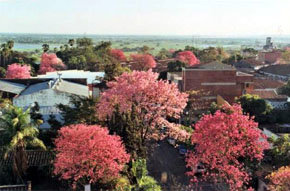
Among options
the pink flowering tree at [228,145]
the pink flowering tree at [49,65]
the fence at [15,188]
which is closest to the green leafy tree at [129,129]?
the pink flowering tree at [228,145]

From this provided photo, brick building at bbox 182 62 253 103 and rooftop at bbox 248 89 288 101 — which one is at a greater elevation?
brick building at bbox 182 62 253 103

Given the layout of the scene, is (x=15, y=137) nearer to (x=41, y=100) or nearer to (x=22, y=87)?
(x=41, y=100)

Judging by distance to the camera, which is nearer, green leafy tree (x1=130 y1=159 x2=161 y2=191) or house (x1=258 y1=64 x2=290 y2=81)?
green leafy tree (x1=130 y1=159 x2=161 y2=191)

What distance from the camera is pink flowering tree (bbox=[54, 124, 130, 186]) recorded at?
12.3m

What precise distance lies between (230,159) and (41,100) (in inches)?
598

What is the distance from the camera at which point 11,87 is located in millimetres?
29922

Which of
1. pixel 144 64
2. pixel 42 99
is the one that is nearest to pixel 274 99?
pixel 42 99

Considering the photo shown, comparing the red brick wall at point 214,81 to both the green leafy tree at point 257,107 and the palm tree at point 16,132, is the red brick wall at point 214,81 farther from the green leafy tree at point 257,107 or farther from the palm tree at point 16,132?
the palm tree at point 16,132

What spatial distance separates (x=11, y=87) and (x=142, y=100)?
18.3 m

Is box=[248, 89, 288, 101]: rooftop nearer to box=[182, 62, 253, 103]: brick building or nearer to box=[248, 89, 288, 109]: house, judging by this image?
box=[248, 89, 288, 109]: house

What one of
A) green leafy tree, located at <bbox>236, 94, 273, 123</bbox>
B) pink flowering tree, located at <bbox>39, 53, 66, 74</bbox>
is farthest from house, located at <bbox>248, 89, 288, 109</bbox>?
pink flowering tree, located at <bbox>39, 53, 66, 74</bbox>

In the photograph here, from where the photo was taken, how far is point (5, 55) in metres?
51.9

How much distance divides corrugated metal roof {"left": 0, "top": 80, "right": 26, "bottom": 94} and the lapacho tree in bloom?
48.9 feet

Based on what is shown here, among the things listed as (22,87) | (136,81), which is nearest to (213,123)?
(136,81)
